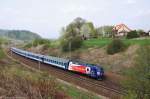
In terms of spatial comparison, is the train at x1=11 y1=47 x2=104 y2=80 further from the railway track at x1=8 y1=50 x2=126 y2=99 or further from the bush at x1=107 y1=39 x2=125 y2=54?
the bush at x1=107 y1=39 x2=125 y2=54

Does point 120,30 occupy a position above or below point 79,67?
above

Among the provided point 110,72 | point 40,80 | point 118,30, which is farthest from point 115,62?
point 118,30

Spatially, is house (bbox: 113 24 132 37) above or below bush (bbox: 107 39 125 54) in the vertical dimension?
above

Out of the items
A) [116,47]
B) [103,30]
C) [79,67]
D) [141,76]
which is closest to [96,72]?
[79,67]

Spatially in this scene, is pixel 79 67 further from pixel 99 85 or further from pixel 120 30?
pixel 120 30

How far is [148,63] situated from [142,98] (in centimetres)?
476

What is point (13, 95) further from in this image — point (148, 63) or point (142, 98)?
point (148, 63)

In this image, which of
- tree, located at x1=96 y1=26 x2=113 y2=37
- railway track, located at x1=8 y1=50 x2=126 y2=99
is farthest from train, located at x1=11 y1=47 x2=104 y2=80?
tree, located at x1=96 y1=26 x2=113 y2=37

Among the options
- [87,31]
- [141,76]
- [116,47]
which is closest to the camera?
[141,76]

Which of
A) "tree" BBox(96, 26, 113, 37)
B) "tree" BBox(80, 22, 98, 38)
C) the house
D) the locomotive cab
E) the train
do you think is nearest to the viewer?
the locomotive cab

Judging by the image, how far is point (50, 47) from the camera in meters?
102

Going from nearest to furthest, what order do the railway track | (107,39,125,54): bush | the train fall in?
the railway track → the train → (107,39,125,54): bush

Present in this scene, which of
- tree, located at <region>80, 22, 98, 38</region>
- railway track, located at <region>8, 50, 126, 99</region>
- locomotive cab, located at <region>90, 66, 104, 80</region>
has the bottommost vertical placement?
railway track, located at <region>8, 50, 126, 99</region>

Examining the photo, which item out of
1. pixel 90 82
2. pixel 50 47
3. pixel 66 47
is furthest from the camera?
pixel 50 47
